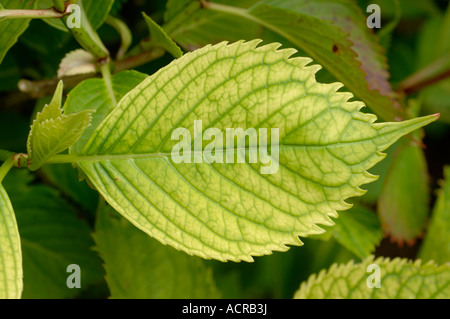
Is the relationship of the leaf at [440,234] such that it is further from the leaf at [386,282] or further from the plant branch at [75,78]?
the plant branch at [75,78]

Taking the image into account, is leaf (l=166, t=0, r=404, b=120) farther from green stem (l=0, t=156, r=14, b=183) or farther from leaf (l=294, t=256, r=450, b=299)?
green stem (l=0, t=156, r=14, b=183)

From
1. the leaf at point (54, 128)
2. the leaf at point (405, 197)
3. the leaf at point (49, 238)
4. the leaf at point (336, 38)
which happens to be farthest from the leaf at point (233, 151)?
the leaf at point (405, 197)

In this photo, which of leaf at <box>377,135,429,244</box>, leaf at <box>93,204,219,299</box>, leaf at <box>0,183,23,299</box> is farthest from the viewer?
leaf at <box>377,135,429,244</box>

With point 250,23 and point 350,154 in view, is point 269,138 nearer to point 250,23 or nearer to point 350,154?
point 350,154

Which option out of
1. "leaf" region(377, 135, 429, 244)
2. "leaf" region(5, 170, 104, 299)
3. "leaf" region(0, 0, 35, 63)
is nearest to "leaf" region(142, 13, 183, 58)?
"leaf" region(0, 0, 35, 63)

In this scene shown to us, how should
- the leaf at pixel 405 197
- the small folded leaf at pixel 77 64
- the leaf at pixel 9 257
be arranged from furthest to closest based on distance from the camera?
the leaf at pixel 405 197 → the small folded leaf at pixel 77 64 → the leaf at pixel 9 257

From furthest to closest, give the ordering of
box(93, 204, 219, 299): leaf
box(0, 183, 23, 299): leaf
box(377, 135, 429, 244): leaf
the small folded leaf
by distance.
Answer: box(377, 135, 429, 244): leaf < box(93, 204, 219, 299): leaf < the small folded leaf < box(0, 183, 23, 299): leaf
